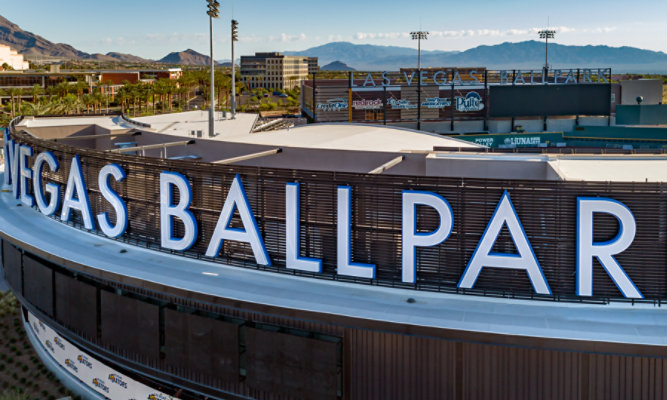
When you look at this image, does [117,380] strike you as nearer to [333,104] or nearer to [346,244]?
[346,244]

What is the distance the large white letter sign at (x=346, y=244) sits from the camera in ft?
61.0

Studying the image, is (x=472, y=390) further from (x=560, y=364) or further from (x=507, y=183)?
(x=507, y=183)

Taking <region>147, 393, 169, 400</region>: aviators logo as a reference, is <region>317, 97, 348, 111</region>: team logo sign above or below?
above

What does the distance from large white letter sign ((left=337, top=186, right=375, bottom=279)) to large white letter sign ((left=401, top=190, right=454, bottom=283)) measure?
3.81 feet

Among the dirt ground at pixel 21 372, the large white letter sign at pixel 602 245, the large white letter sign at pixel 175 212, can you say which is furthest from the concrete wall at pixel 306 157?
the dirt ground at pixel 21 372

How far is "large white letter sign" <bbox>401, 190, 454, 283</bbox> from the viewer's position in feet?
57.7

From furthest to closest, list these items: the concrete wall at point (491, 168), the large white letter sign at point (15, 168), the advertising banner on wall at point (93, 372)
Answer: the large white letter sign at point (15, 168)
the concrete wall at point (491, 168)
the advertising banner on wall at point (93, 372)

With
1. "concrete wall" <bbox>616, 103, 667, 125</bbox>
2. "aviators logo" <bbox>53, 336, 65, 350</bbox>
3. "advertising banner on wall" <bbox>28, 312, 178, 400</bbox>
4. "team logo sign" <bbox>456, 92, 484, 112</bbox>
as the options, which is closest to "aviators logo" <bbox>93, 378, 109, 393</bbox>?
"advertising banner on wall" <bbox>28, 312, 178, 400</bbox>

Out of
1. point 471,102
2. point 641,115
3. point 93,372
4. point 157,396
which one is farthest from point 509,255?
point 641,115

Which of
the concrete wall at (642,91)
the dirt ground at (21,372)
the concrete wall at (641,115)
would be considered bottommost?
the dirt ground at (21,372)

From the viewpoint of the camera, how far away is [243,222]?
1983 centimetres

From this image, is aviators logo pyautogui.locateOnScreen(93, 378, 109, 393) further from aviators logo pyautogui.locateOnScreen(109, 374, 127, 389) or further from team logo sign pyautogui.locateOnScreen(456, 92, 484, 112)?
team logo sign pyautogui.locateOnScreen(456, 92, 484, 112)

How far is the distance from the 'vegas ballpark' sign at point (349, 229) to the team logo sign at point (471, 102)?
69.8 meters

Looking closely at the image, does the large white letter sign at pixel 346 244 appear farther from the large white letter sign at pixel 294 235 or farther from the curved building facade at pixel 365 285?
the large white letter sign at pixel 294 235
